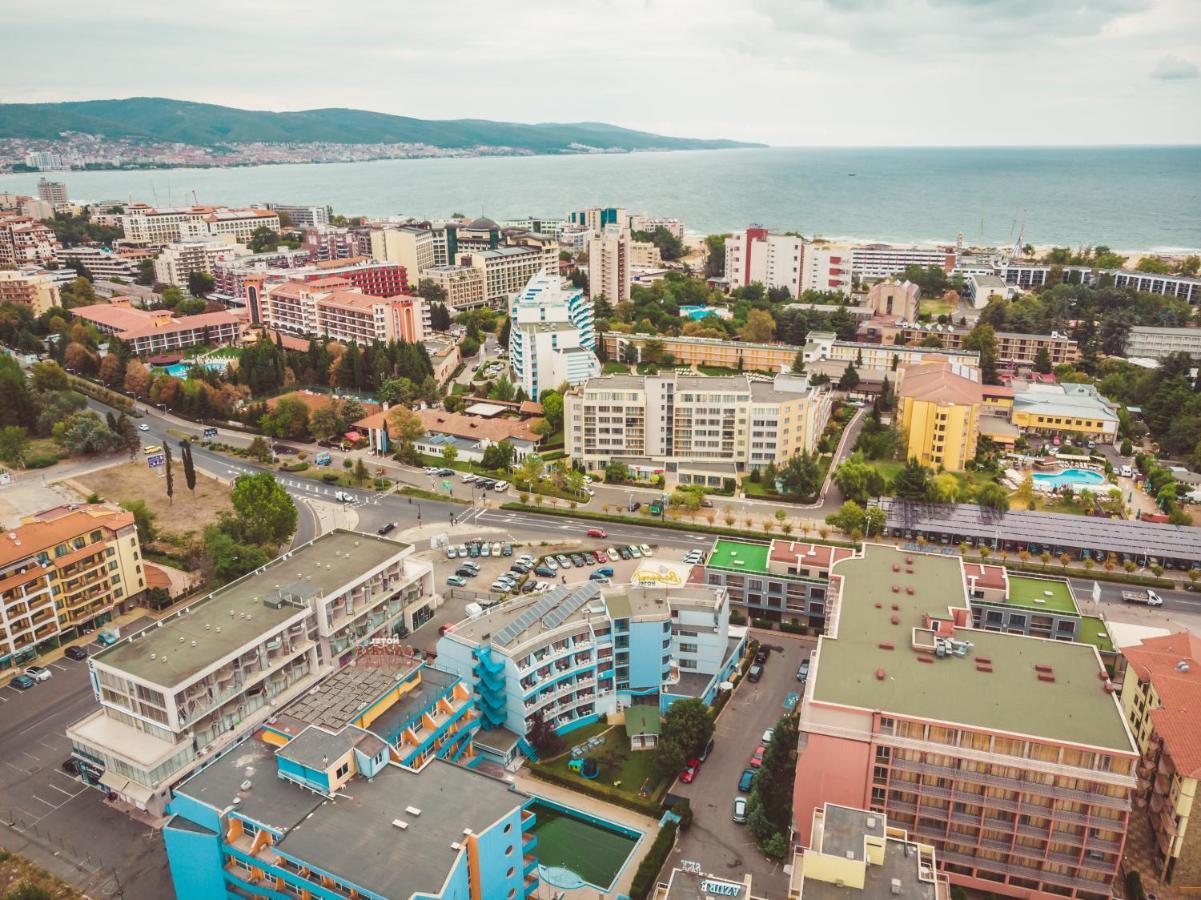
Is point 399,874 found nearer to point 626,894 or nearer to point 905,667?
point 626,894

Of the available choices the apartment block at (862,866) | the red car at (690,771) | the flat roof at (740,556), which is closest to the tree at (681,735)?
the red car at (690,771)

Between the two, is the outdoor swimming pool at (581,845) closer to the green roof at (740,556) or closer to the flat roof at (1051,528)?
the green roof at (740,556)

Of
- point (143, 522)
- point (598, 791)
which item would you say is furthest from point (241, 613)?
point (143, 522)

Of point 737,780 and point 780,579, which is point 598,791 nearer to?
point 737,780

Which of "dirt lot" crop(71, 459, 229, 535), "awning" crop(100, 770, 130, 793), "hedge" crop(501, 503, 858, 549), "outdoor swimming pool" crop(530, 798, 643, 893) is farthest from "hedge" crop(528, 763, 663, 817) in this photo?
"dirt lot" crop(71, 459, 229, 535)

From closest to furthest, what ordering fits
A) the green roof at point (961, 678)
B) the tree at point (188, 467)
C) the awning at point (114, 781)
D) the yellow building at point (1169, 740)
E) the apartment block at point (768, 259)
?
the green roof at point (961, 678) < the yellow building at point (1169, 740) < the awning at point (114, 781) < the tree at point (188, 467) < the apartment block at point (768, 259)

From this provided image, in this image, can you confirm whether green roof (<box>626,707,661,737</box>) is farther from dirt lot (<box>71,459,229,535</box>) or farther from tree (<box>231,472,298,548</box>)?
dirt lot (<box>71,459,229,535</box>)
